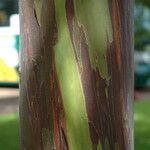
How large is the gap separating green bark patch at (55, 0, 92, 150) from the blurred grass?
17.4 feet

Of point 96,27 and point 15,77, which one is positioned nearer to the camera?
point 96,27

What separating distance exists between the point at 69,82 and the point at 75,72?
0.04 m

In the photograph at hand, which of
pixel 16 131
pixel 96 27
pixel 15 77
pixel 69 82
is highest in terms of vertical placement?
pixel 96 27

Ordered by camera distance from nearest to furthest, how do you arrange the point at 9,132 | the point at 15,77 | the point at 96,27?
the point at 96,27 → the point at 9,132 → the point at 15,77

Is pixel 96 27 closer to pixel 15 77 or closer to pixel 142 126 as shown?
pixel 142 126

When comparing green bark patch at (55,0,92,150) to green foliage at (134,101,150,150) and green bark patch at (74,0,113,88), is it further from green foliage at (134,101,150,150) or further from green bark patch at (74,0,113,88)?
green foliage at (134,101,150,150)

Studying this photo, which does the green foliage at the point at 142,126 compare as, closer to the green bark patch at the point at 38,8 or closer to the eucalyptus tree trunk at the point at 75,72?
the eucalyptus tree trunk at the point at 75,72

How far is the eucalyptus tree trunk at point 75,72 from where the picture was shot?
153 centimetres

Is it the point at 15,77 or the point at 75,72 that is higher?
the point at 75,72

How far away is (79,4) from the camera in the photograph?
1.50 metres

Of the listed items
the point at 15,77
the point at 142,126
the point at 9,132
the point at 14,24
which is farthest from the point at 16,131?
the point at 15,77

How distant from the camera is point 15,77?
1457 cm

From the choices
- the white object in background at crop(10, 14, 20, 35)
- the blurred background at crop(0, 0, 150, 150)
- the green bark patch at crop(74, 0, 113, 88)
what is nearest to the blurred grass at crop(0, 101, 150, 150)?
the blurred background at crop(0, 0, 150, 150)

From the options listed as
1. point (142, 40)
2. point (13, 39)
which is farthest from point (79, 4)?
point (142, 40)
